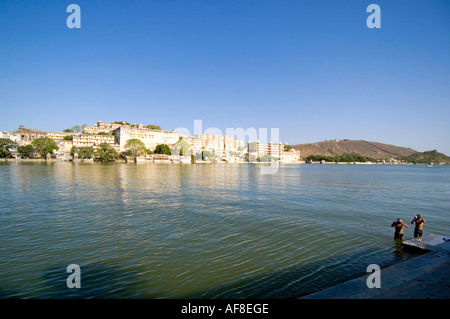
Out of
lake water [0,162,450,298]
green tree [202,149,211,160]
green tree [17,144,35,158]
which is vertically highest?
green tree [17,144,35,158]

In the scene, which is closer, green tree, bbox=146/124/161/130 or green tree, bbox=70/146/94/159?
green tree, bbox=70/146/94/159

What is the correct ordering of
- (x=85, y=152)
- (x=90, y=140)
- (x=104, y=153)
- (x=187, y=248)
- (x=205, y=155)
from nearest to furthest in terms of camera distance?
(x=187, y=248)
(x=85, y=152)
(x=104, y=153)
(x=90, y=140)
(x=205, y=155)

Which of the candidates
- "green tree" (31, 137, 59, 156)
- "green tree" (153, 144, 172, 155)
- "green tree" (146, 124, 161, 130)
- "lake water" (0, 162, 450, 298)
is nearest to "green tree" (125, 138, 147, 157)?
"green tree" (153, 144, 172, 155)

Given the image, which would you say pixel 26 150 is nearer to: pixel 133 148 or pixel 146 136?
pixel 133 148

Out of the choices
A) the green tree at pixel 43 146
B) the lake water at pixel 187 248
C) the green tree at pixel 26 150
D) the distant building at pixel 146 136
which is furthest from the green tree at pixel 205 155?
the lake water at pixel 187 248

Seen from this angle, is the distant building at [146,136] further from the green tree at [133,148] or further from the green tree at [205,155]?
the green tree at [205,155]

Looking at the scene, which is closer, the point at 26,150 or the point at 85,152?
the point at 26,150

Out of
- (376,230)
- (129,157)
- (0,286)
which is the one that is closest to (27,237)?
(0,286)

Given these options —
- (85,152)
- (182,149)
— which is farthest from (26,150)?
(182,149)

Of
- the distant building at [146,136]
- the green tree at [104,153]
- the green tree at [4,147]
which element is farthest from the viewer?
the distant building at [146,136]

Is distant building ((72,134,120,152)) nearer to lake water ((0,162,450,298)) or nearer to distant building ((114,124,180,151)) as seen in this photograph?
distant building ((114,124,180,151))

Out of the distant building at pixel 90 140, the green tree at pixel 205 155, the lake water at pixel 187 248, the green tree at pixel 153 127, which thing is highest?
the green tree at pixel 153 127

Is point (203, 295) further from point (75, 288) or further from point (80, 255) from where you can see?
point (80, 255)
